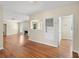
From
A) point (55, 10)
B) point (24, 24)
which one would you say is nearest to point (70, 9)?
point (55, 10)

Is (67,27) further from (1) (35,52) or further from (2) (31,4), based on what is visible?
(1) (35,52)

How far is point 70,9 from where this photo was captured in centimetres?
465

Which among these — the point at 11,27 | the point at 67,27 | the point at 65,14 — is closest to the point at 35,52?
the point at 65,14

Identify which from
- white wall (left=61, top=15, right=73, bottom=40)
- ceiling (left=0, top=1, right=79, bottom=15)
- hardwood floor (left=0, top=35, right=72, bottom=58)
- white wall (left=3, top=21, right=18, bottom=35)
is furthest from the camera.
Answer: white wall (left=3, top=21, right=18, bottom=35)

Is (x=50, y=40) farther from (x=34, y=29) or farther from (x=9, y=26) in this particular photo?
(x=9, y=26)

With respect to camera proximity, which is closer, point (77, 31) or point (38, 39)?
point (77, 31)

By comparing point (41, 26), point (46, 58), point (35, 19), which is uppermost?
point (35, 19)

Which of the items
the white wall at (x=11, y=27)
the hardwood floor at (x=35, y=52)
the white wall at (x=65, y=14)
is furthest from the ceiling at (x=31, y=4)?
the white wall at (x=11, y=27)

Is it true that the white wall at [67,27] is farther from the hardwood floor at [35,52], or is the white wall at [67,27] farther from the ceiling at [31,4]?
the ceiling at [31,4]

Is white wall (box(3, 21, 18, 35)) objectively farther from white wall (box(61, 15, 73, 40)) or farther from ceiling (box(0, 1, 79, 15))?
ceiling (box(0, 1, 79, 15))

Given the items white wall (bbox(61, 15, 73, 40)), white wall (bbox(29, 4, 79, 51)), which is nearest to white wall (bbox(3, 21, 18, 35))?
white wall (bbox(29, 4, 79, 51))

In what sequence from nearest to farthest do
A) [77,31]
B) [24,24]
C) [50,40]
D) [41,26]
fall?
1. [77,31]
2. [50,40]
3. [41,26]
4. [24,24]

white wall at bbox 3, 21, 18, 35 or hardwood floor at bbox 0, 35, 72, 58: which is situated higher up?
white wall at bbox 3, 21, 18, 35

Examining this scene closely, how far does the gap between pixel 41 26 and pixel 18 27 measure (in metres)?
10.7
